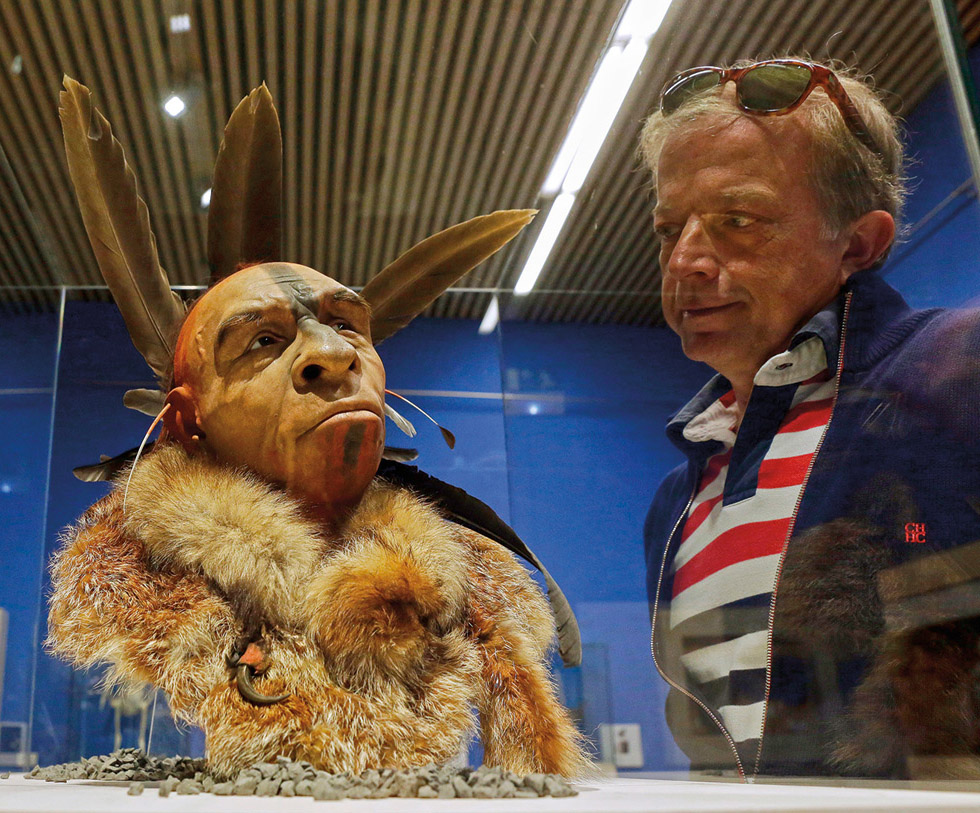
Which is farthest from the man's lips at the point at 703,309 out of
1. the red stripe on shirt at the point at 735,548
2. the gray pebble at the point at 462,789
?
the gray pebble at the point at 462,789

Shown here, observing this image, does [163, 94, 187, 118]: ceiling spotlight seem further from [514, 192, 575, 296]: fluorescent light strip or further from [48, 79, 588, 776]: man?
[514, 192, 575, 296]: fluorescent light strip

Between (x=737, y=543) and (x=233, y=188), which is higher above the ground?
(x=233, y=188)

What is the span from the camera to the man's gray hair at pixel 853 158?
87cm

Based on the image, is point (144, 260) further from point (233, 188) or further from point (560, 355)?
point (560, 355)

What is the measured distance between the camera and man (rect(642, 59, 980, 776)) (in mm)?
763

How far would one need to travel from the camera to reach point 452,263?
120cm

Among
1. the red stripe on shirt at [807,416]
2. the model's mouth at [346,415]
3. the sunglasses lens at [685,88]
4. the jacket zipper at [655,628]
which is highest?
the sunglasses lens at [685,88]

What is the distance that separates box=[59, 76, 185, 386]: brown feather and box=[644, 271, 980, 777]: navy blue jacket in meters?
0.83

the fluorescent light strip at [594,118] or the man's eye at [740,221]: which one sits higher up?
the fluorescent light strip at [594,118]

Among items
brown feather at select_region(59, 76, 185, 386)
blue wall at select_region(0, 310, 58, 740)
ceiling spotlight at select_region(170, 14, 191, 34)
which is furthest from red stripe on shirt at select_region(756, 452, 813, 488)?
blue wall at select_region(0, 310, 58, 740)

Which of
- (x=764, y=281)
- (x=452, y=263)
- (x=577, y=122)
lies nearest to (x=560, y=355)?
(x=452, y=263)

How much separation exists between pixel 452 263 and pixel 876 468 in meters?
0.64

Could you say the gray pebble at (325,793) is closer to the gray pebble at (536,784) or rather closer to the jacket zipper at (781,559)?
the gray pebble at (536,784)

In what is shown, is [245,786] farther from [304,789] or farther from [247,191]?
[247,191]
